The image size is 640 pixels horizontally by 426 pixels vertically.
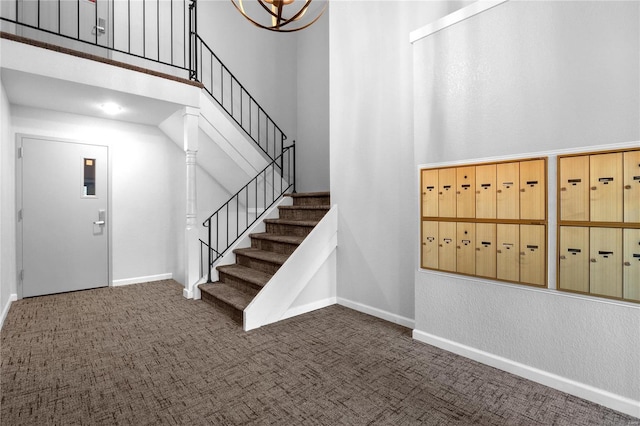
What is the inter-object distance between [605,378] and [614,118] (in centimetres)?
163

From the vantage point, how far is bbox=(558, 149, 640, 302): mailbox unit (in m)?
1.90

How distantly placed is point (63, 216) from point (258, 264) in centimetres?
293

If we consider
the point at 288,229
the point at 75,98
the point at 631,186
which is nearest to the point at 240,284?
the point at 288,229

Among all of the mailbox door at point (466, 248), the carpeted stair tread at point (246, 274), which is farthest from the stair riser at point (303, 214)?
the mailbox door at point (466, 248)

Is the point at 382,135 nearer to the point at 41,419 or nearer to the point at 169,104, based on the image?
the point at 169,104

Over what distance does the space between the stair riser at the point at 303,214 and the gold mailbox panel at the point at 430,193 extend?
1669 millimetres

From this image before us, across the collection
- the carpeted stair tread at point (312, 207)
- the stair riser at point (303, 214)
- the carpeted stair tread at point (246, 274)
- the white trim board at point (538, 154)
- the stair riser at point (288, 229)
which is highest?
the white trim board at point (538, 154)

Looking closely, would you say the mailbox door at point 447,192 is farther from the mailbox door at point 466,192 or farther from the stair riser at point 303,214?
the stair riser at point 303,214

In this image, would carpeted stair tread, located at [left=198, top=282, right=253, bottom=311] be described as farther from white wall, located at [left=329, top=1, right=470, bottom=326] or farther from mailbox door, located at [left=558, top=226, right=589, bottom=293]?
mailbox door, located at [left=558, top=226, right=589, bottom=293]

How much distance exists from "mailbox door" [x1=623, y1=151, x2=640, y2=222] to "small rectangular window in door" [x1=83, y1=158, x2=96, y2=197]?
594 cm

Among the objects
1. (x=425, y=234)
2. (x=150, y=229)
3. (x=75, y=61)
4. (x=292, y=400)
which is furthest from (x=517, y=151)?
(x=150, y=229)

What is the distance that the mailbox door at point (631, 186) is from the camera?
1879mm

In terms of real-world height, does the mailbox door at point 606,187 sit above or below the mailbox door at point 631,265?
above

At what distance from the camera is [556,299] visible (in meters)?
2.17
